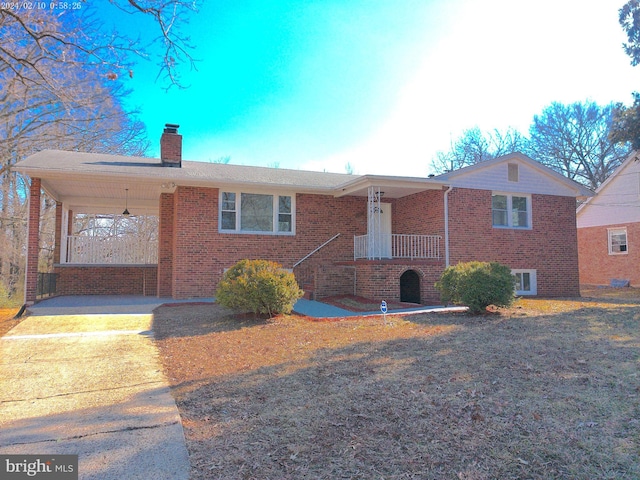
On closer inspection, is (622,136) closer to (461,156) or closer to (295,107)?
(295,107)

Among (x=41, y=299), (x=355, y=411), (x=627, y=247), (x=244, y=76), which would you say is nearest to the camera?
(x=355, y=411)

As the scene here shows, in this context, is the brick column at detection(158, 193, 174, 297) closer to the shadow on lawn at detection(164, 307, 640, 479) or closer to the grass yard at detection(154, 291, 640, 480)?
the grass yard at detection(154, 291, 640, 480)

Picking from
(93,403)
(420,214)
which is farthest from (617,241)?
(93,403)

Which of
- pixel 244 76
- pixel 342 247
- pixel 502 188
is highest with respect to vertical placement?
pixel 244 76

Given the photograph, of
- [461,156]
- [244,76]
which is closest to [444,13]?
[244,76]

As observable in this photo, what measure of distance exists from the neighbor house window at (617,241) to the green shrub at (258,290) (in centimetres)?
1848

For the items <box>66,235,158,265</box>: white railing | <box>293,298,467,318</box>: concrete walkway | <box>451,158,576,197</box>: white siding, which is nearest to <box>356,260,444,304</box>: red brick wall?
<box>293,298,467,318</box>: concrete walkway

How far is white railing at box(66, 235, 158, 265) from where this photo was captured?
14633 millimetres

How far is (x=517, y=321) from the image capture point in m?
8.02

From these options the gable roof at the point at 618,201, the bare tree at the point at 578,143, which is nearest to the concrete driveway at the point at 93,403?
the gable roof at the point at 618,201

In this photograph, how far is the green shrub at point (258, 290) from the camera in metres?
8.52

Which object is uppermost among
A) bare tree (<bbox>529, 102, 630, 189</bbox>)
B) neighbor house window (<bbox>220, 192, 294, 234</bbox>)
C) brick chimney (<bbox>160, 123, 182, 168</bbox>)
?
bare tree (<bbox>529, 102, 630, 189</bbox>)

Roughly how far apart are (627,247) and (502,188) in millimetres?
10627

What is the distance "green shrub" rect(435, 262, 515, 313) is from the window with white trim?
5.67 metres
